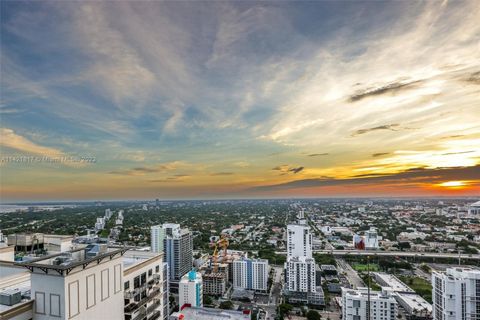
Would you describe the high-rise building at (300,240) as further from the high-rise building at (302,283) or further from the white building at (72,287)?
the white building at (72,287)

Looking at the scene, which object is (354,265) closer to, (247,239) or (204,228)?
(247,239)

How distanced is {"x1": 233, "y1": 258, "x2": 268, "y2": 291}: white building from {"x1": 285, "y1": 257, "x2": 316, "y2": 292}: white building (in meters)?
1.26

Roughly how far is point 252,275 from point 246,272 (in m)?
0.37

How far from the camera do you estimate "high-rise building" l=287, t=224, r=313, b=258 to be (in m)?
17.5

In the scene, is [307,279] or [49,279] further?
[307,279]

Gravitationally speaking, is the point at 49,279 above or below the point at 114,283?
above

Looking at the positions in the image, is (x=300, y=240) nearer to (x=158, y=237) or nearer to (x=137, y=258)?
(x=158, y=237)

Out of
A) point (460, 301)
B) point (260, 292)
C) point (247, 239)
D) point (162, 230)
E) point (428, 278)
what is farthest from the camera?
point (247, 239)

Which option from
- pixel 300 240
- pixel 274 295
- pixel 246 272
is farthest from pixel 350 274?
pixel 246 272

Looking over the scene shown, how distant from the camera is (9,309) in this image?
2520 mm

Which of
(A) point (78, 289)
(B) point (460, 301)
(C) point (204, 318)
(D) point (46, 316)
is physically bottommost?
(B) point (460, 301)

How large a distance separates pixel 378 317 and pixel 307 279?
425 cm

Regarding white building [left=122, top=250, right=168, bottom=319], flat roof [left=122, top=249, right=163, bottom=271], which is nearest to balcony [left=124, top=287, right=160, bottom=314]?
white building [left=122, top=250, right=168, bottom=319]

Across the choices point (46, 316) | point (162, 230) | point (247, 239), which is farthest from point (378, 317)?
point (247, 239)
